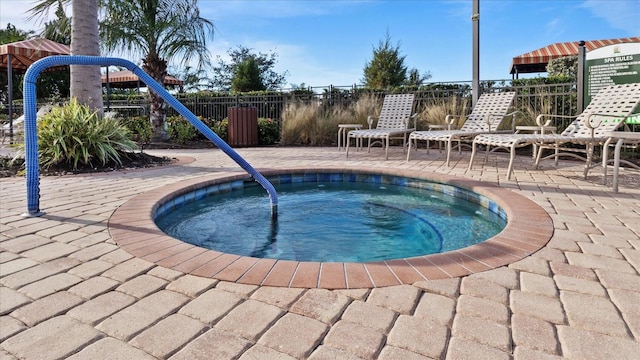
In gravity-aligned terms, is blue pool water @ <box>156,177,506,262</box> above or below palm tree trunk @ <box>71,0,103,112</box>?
below

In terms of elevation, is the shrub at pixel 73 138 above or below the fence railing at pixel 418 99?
below

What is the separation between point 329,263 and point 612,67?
669 centimetres

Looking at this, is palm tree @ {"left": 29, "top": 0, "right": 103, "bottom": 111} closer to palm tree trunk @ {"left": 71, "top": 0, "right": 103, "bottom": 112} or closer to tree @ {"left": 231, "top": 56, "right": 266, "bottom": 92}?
palm tree trunk @ {"left": 71, "top": 0, "right": 103, "bottom": 112}

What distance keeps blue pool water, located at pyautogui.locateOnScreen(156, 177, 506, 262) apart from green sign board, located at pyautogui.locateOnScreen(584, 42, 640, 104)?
4.28m

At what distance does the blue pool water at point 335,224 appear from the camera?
8.57 feet

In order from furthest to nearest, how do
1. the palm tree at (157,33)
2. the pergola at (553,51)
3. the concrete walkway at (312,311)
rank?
the pergola at (553,51) < the palm tree at (157,33) < the concrete walkway at (312,311)

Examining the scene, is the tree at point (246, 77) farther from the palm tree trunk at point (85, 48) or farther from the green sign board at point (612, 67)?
the green sign board at point (612, 67)

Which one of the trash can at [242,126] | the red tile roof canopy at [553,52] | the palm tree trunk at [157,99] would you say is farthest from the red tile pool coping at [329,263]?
the red tile roof canopy at [553,52]

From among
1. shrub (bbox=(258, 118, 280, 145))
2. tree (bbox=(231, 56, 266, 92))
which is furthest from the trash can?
tree (bbox=(231, 56, 266, 92))

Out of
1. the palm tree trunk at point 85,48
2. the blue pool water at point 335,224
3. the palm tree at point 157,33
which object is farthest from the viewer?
the palm tree at point 157,33

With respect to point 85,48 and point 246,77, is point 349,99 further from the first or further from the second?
point 246,77

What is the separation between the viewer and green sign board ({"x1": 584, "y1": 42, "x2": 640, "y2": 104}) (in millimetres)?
5887

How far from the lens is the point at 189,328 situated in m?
1.29

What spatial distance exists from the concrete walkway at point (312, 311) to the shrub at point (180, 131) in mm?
7433
